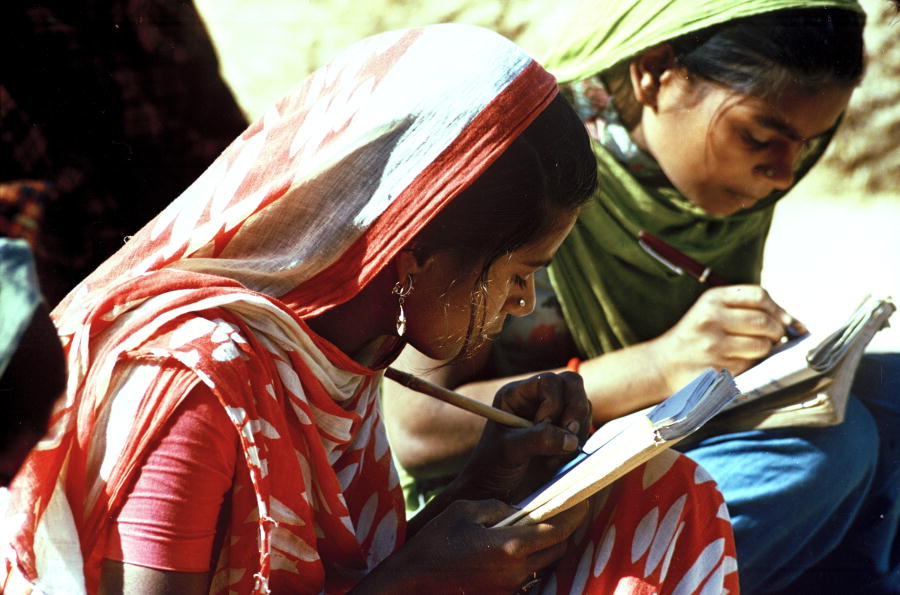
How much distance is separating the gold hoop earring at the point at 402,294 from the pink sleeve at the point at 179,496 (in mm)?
323

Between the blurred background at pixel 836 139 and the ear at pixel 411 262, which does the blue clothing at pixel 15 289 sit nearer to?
the ear at pixel 411 262

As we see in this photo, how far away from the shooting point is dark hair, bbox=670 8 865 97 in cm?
199

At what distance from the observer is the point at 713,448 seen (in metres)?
2.03

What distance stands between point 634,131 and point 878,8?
1.59 metres

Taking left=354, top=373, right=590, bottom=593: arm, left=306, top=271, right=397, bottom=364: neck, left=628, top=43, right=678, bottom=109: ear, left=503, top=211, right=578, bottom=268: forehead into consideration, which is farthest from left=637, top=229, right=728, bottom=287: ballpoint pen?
left=306, top=271, right=397, bottom=364: neck

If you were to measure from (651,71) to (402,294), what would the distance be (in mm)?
976

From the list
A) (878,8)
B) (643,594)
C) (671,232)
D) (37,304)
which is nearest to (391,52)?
(37,304)

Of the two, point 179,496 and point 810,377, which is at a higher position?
point 179,496

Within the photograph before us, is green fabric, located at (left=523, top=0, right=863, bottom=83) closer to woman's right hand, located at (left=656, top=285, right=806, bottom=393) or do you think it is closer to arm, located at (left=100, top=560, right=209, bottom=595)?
woman's right hand, located at (left=656, top=285, right=806, bottom=393)

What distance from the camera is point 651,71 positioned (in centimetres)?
212

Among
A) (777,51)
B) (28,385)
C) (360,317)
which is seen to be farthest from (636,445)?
(777,51)

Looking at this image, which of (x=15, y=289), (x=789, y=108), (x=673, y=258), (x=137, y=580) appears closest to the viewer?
(x=15, y=289)

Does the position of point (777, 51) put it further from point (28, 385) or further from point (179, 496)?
point (28, 385)

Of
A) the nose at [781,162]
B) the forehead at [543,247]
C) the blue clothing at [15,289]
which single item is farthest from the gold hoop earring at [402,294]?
the nose at [781,162]
